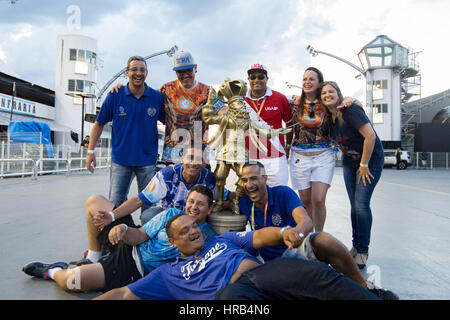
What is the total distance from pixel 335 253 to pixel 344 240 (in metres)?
2.25

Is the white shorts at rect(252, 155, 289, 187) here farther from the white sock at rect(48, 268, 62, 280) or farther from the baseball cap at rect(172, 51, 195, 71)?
the white sock at rect(48, 268, 62, 280)

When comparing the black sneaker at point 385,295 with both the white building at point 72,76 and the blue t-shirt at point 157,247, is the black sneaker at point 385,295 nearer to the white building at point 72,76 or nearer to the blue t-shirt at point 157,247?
the blue t-shirt at point 157,247

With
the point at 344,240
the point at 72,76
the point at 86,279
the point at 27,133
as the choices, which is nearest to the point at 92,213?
the point at 86,279

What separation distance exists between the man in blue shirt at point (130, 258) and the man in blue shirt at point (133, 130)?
126cm

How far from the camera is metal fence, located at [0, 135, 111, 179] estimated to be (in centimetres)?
1237

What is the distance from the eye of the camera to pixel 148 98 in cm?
416

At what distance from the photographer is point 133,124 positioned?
409 cm

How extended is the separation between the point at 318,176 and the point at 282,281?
180 centimetres

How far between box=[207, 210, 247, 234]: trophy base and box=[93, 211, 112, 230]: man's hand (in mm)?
927

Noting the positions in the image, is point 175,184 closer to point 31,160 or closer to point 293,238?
point 293,238

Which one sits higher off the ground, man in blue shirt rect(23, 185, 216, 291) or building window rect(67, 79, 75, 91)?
building window rect(67, 79, 75, 91)

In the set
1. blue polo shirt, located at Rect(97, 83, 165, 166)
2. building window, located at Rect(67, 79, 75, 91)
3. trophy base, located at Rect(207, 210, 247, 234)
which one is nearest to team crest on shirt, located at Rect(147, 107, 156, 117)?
blue polo shirt, located at Rect(97, 83, 165, 166)

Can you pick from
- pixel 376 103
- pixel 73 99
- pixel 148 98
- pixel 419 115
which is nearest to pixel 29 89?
pixel 73 99
